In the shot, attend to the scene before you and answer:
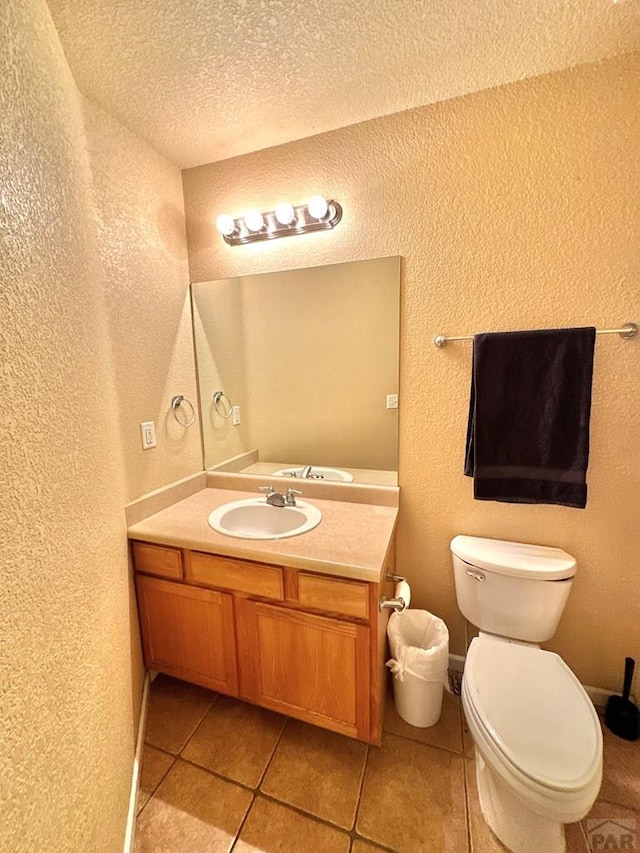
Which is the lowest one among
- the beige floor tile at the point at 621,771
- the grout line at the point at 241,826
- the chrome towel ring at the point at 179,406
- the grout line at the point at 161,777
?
the beige floor tile at the point at 621,771

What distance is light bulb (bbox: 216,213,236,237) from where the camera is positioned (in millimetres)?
1567

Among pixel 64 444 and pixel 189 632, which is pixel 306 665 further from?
pixel 64 444

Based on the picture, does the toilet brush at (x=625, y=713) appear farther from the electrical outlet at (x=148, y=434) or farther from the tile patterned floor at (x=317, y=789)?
the electrical outlet at (x=148, y=434)

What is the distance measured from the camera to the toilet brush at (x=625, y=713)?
1.31 meters

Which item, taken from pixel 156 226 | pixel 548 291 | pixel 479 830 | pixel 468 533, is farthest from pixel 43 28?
pixel 479 830

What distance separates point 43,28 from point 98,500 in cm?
126

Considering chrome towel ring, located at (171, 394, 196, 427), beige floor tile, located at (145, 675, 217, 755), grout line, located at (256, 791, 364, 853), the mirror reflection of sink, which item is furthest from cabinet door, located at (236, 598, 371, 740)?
chrome towel ring, located at (171, 394, 196, 427)

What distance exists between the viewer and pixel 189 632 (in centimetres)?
139

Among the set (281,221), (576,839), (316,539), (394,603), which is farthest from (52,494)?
(576,839)

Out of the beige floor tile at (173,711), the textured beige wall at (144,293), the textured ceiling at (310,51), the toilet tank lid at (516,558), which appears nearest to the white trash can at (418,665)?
the toilet tank lid at (516,558)

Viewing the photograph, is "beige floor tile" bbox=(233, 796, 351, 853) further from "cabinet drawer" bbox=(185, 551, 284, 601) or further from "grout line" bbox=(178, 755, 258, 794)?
"cabinet drawer" bbox=(185, 551, 284, 601)

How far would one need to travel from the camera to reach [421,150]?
4.43 feet

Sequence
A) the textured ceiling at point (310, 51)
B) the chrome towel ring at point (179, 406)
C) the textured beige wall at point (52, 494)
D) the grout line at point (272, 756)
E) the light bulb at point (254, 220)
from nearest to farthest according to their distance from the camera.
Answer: the textured beige wall at point (52, 494) < the textured ceiling at point (310, 51) < the grout line at point (272, 756) < the light bulb at point (254, 220) < the chrome towel ring at point (179, 406)

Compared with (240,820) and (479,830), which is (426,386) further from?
(240,820)
